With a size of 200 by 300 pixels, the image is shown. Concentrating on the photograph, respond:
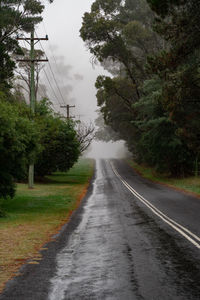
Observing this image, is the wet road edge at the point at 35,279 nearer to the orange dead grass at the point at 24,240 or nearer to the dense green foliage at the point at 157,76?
the orange dead grass at the point at 24,240

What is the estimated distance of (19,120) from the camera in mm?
19344

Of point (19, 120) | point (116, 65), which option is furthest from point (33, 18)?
point (116, 65)

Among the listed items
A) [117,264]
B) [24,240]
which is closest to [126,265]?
[117,264]

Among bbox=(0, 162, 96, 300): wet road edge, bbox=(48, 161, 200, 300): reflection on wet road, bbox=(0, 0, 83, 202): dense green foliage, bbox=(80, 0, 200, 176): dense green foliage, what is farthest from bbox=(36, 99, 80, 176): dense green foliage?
bbox=(0, 162, 96, 300): wet road edge

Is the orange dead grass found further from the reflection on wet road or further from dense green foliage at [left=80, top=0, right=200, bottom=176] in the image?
dense green foliage at [left=80, top=0, right=200, bottom=176]

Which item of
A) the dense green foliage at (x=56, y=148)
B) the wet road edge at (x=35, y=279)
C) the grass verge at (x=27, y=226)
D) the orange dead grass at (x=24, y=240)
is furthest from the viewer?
the dense green foliage at (x=56, y=148)

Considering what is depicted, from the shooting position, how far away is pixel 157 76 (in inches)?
1475

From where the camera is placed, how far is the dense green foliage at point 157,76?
2316 cm

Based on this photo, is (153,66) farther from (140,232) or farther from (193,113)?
(140,232)

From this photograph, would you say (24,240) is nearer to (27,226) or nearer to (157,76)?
(27,226)

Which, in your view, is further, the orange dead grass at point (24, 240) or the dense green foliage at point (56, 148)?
the dense green foliage at point (56, 148)

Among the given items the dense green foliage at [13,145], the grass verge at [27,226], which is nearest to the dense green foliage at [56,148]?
the grass verge at [27,226]

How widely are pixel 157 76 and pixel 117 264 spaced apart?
103 feet

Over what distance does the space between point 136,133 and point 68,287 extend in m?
48.8
